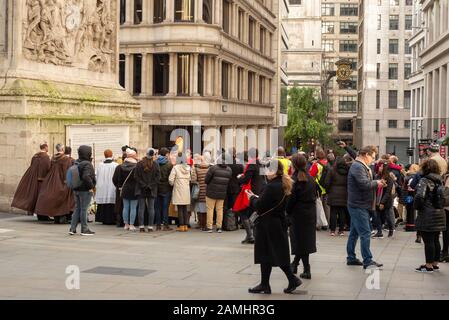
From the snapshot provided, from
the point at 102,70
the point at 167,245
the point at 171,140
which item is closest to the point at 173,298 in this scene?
the point at 167,245

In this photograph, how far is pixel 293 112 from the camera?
2896 inches

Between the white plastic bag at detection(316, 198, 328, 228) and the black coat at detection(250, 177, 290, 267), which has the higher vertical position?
the black coat at detection(250, 177, 290, 267)

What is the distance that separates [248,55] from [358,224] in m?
39.4

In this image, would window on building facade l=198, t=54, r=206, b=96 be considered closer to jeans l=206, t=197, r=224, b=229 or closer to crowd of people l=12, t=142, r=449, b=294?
crowd of people l=12, t=142, r=449, b=294

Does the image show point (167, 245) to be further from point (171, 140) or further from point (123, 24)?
point (123, 24)

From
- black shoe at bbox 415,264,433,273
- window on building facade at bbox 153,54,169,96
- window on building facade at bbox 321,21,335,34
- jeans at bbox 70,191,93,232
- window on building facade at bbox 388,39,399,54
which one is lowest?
black shoe at bbox 415,264,433,273

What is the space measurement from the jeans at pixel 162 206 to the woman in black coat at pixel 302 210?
662 cm

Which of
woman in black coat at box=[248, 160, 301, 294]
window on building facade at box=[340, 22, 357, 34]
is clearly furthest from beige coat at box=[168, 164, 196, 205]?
window on building facade at box=[340, 22, 357, 34]

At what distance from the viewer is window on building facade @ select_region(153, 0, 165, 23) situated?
40.2 metres

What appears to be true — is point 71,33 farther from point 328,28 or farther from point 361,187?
point 328,28

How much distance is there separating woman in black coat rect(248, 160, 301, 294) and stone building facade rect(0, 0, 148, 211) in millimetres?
10398

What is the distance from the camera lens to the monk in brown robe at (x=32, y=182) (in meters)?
17.4

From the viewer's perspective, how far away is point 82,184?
15469 millimetres

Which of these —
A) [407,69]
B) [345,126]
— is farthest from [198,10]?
[345,126]
